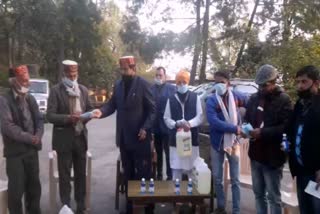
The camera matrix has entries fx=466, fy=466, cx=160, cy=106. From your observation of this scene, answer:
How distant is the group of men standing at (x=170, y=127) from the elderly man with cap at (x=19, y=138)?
12 millimetres

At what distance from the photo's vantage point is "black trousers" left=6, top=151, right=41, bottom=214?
545cm

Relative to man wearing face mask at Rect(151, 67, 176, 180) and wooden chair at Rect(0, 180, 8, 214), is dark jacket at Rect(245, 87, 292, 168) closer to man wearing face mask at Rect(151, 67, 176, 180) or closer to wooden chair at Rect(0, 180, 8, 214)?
man wearing face mask at Rect(151, 67, 176, 180)

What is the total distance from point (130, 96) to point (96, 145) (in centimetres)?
838

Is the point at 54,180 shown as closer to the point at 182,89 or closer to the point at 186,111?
the point at 186,111

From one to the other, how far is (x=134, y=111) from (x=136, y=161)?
2.20 feet

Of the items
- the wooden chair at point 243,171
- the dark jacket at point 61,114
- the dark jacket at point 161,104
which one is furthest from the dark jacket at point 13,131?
the wooden chair at point 243,171

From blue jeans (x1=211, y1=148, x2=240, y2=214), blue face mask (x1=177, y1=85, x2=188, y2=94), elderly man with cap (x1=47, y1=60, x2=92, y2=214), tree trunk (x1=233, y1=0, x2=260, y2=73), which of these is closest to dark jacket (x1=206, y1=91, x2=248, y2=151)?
blue jeans (x1=211, y1=148, x2=240, y2=214)

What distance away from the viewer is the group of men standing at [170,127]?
15.3 ft

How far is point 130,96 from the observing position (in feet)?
20.1

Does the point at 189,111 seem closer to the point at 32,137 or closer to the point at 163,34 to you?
the point at 32,137

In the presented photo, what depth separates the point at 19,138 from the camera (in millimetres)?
5355

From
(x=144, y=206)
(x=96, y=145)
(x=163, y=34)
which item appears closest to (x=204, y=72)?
(x=163, y=34)

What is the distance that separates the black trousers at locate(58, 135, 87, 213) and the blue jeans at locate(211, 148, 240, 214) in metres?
1.74

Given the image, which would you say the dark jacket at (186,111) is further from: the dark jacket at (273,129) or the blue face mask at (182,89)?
the dark jacket at (273,129)
